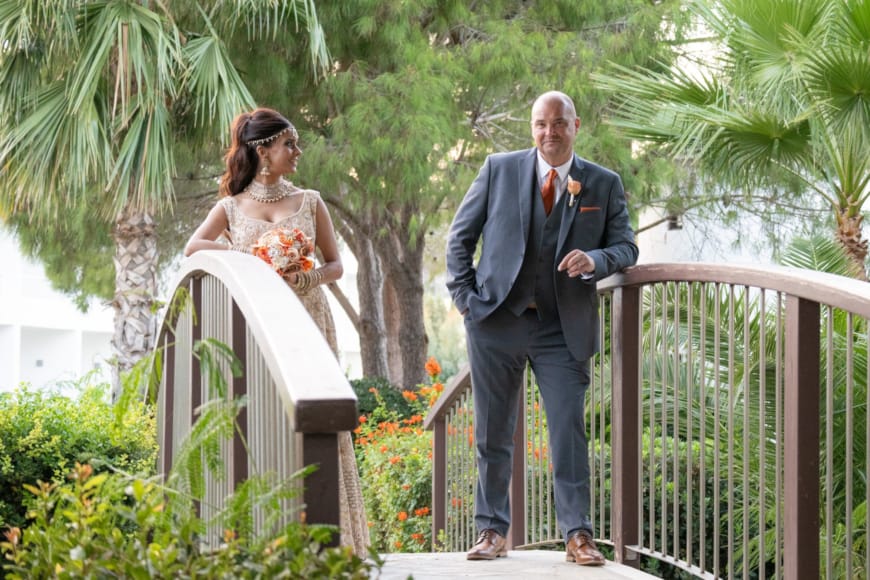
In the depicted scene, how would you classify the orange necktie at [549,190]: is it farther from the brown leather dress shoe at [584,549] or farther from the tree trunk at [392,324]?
the tree trunk at [392,324]

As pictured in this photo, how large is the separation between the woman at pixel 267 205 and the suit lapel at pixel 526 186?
1.00m

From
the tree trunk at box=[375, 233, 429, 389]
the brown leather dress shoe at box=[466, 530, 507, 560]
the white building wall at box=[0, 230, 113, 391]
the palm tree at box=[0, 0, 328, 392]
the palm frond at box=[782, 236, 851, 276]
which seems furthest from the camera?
the white building wall at box=[0, 230, 113, 391]

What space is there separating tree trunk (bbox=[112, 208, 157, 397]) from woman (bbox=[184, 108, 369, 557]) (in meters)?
7.96

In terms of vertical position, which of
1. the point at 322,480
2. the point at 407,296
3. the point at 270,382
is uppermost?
the point at 407,296

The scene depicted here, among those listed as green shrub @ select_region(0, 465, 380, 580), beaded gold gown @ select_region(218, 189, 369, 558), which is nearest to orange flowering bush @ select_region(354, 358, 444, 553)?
beaded gold gown @ select_region(218, 189, 369, 558)

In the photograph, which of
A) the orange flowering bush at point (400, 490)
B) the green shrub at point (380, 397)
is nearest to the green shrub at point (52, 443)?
the orange flowering bush at point (400, 490)

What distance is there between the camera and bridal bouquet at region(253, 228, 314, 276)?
494 cm

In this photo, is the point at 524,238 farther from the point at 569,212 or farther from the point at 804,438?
the point at 804,438

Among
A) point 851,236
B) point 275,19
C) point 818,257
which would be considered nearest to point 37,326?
point 275,19

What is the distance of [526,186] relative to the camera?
4598 millimetres

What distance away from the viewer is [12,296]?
106 feet

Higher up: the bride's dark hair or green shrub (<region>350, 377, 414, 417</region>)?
the bride's dark hair

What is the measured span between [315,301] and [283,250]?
1.24ft

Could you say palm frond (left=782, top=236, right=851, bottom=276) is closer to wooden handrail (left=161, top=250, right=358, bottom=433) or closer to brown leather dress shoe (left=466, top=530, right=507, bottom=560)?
brown leather dress shoe (left=466, top=530, right=507, bottom=560)
